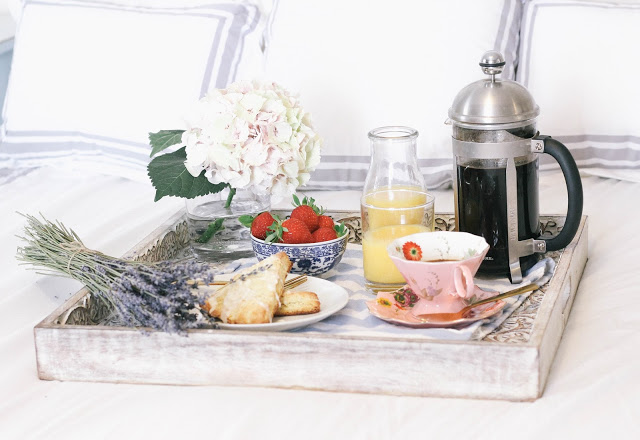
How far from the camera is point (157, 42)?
6.70ft

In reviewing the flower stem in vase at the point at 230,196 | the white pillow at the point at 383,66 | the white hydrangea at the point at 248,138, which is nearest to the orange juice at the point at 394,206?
the white hydrangea at the point at 248,138

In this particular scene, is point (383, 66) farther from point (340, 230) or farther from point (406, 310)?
point (406, 310)

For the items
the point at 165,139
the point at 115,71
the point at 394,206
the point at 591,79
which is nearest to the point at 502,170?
the point at 394,206

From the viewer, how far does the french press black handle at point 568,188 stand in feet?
4.09

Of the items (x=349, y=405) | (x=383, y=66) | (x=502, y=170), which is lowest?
(x=349, y=405)

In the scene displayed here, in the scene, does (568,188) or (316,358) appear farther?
(568,188)

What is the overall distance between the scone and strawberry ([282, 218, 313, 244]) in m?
0.12

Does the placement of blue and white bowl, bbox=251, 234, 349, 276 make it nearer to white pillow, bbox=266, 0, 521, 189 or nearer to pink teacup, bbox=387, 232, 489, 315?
pink teacup, bbox=387, 232, 489, 315

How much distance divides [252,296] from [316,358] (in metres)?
0.15

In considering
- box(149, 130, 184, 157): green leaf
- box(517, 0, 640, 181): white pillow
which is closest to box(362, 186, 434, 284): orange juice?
box(149, 130, 184, 157): green leaf

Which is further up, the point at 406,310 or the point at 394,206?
the point at 394,206

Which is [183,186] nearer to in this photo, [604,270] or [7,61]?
[604,270]

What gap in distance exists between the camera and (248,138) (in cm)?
142

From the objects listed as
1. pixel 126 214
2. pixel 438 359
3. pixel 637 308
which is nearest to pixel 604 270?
pixel 637 308
